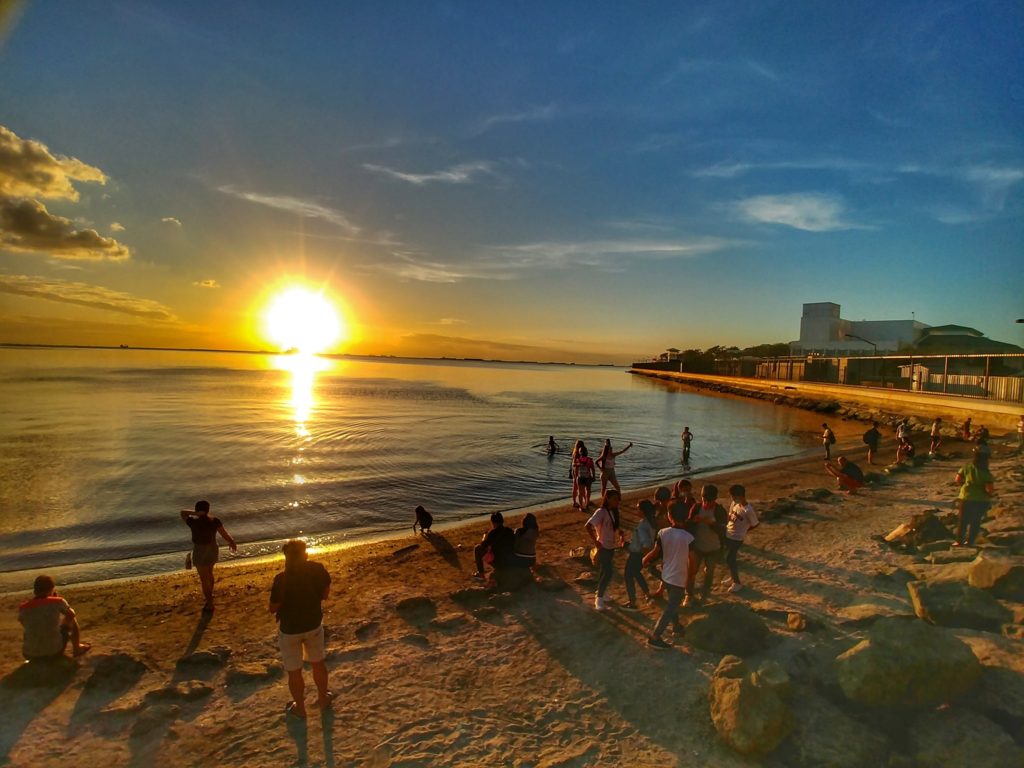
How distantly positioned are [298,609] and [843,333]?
104277 mm

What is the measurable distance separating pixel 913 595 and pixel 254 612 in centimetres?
1015

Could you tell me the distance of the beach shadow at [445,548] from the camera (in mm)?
11617

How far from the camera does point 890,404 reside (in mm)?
42375

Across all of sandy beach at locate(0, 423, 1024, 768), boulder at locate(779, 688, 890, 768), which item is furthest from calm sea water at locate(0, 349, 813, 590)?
boulder at locate(779, 688, 890, 768)

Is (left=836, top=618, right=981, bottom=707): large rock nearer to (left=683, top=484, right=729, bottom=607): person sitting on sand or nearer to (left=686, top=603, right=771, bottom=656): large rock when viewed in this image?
(left=686, top=603, right=771, bottom=656): large rock

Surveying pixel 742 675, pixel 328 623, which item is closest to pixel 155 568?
pixel 328 623

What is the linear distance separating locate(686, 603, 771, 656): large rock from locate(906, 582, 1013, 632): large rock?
76.5 inches

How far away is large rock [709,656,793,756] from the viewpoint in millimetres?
4949

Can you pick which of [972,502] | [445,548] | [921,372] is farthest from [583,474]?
[921,372]

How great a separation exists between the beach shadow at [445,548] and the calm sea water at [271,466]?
203 cm

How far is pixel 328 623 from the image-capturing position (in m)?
8.42

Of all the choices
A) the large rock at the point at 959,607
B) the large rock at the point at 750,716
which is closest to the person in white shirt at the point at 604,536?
the large rock at the point at 750,716

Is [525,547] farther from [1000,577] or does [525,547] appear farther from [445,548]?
[1000,577]

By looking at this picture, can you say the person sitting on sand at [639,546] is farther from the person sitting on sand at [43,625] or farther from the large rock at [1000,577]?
the person sitting on sand at [43,625]
